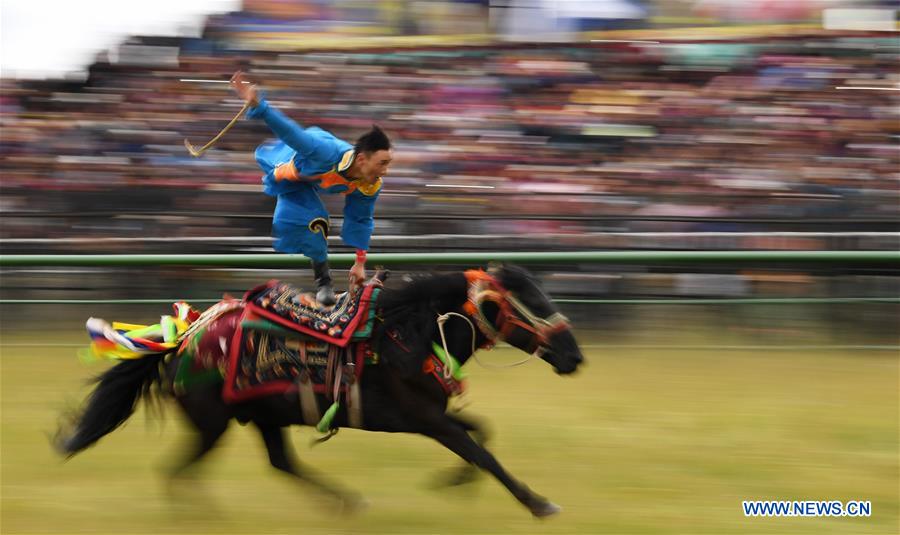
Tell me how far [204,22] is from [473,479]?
26.2 ft

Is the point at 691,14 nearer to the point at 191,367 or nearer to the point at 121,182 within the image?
the point at 121,182

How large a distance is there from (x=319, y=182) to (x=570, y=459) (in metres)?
1.86

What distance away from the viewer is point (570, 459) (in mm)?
5164

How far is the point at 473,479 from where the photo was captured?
4.47 metres

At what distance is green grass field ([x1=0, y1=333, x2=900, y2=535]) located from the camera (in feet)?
14.5

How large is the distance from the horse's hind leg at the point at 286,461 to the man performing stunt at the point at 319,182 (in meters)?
0.64

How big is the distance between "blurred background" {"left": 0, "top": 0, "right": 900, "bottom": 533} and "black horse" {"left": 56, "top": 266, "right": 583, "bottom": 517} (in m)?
1.76

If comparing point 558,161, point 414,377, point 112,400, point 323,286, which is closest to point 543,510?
point 414,377

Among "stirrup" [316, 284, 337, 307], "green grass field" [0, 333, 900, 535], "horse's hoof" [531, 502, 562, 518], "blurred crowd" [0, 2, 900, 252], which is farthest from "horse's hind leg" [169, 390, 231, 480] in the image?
"blurred crowd" [0, 2, 900, 252]

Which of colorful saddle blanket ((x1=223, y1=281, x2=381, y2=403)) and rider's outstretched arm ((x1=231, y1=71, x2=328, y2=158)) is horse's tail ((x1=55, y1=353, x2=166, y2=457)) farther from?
rider's outstretched arm ((x1=231, y1=71, x2=328, y2=158))

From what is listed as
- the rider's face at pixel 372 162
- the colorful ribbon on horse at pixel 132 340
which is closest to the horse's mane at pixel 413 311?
the rider's face at pixel 372 162

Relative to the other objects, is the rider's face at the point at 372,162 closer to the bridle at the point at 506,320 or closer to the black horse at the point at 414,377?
the black horse at the point at 414,377

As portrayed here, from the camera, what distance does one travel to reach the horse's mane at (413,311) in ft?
14.0

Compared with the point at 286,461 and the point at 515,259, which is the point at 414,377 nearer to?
the point at 286,461
